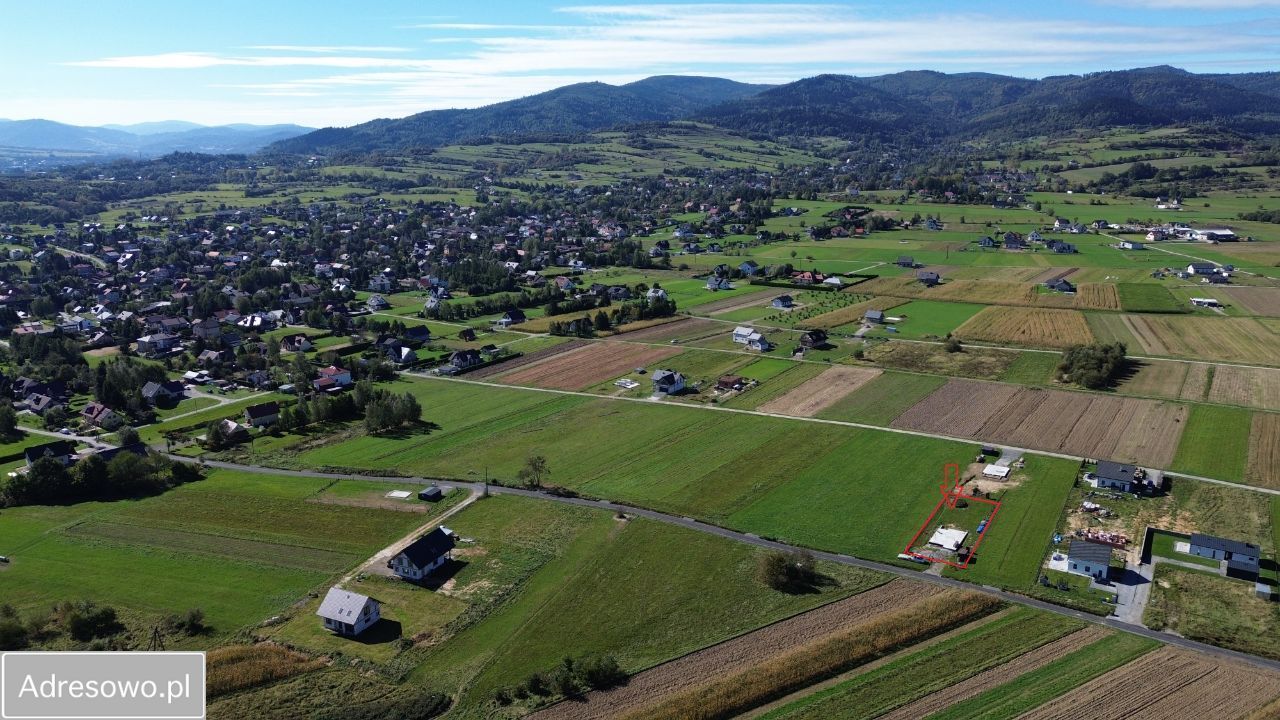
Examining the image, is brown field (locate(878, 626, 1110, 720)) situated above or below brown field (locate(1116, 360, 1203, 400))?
below

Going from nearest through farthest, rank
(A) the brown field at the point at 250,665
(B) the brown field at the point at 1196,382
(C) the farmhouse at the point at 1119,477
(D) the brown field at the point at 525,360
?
(A) the brown field at the point at 250,665
(C) the farmhouse at the point at 1119,477
(B) the brown field at the point at 1196,382
(D) the brown field at the point at 525,360

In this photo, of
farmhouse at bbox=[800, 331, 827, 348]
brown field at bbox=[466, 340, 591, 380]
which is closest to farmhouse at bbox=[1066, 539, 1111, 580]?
farmhouse at bbox=[800, 331, 827, 348]

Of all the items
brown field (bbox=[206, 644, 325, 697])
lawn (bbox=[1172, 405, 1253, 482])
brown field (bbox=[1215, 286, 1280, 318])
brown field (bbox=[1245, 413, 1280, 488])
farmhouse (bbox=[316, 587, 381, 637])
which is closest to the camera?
brown field (bbox=[206, 644, 325, 697])

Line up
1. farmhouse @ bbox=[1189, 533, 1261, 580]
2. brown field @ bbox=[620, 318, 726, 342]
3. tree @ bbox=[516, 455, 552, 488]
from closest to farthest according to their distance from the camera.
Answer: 1. farmhouse @ bbox=[1189, 533, 1261, 580]
2. tree @ bbox=[516, 455, 552, 488]
3. brown field @ bbox=[620, 318, 726, 342]

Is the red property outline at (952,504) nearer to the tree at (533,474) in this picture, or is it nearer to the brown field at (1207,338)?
the tree at (533,474)

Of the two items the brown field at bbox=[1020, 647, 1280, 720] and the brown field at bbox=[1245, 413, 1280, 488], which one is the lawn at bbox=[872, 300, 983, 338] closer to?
the brown field at bbox=[1245, 413, 1280, 488]

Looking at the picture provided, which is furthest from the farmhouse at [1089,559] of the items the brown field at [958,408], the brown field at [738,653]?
the brown field at [958,408]
